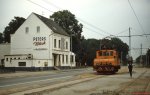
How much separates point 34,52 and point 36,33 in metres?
4.10

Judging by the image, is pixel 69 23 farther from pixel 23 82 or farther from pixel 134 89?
pixel 134 89

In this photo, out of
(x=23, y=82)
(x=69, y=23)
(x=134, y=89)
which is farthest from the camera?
(x=69, y=23)

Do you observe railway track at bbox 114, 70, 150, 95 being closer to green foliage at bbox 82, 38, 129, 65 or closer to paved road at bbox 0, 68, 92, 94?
paved road at bbox 0, 68, 92, 94

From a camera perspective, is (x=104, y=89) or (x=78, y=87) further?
(x=78, y=87)

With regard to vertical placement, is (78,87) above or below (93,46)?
below

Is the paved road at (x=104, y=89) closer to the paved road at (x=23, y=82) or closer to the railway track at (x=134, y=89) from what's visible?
the railway track at (x=134, y=89)

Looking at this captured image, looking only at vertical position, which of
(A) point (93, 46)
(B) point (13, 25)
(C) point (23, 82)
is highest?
(B) point (13, 25)

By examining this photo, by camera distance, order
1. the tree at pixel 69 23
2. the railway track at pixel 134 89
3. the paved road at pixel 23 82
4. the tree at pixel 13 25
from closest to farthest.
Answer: the railway track at pixel 134 89, the paved road at pixel 23 82, the tree at pixel 13 25, the tree at pixel 69 23

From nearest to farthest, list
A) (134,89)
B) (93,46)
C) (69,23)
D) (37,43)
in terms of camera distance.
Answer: (134,89) < (37,43) < (69,23) < (93,46)

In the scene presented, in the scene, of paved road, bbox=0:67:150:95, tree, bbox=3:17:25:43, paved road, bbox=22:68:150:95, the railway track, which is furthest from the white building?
the railway track

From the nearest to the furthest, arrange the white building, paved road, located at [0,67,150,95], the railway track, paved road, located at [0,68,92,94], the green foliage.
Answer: the railway track < paved road, located at [0,67,150,95] < paved road, located at [0,68,92,94] < the white building < the green foliage

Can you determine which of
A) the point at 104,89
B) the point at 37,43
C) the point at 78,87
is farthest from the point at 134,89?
the point at 37,43

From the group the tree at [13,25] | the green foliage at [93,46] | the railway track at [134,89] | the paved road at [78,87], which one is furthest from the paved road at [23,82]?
the tree at [13,25]

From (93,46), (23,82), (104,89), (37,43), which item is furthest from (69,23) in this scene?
(104,89)
